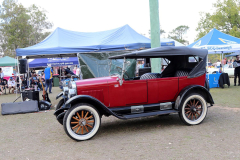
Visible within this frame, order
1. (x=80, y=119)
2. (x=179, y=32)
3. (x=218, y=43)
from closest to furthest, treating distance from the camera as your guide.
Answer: (x=80, y=119) < (x=218, y=43) < (x=179, y=32)

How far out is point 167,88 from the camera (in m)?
4.62

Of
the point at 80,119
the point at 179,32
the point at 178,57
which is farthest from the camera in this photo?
the point at 179,32

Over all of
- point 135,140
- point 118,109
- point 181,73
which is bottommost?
point 135,140

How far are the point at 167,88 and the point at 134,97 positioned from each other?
80 centimetres

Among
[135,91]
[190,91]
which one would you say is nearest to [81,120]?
[135,91]

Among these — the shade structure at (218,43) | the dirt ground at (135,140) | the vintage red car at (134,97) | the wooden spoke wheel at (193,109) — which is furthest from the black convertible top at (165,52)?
the shade structure at (218,43)

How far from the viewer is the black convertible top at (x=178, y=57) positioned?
4.46m

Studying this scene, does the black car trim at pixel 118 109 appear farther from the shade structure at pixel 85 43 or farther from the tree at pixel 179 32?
the tree at pixel 179 32

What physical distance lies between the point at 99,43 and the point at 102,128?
573 cm

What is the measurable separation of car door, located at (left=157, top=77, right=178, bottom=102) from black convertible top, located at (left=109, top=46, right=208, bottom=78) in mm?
430

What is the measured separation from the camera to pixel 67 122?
12.6 feet

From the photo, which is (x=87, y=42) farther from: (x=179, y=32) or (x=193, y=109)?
(x=179, y=32)

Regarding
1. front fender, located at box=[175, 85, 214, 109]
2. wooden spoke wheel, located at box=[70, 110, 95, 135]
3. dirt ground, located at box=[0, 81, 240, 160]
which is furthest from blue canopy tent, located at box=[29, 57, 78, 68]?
front fender, located at box=[175, 85, 214, 109]

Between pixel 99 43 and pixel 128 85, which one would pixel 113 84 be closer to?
pixel 128 85
